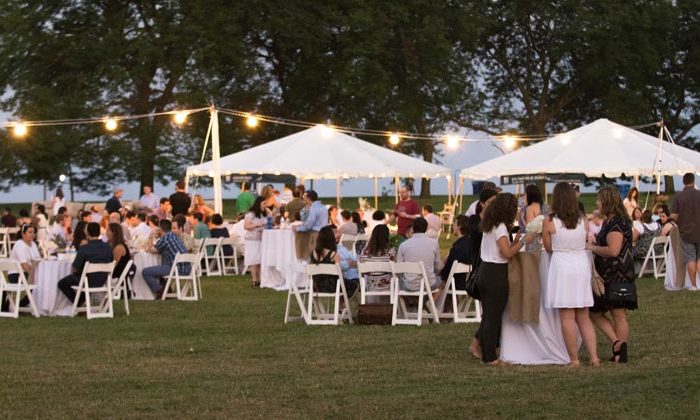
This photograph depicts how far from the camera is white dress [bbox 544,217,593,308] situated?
11.6 meters

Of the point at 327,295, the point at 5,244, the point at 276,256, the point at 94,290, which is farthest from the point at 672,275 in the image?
the point at 5,244

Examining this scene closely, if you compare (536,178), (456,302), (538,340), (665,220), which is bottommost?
(538,340)

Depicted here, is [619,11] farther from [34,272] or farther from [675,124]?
[34,272]

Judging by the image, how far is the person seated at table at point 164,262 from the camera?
20156 mm

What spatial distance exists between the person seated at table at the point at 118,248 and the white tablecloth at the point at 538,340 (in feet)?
25.2

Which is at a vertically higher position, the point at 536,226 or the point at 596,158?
the point at 596,158

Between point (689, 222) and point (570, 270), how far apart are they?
8.20 meters

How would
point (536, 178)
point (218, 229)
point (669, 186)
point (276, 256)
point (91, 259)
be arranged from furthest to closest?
point (669, 186) → point (536, 178) → point (218, 229) → point (276, 256) → point (91, 259)

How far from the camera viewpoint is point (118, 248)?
61.3ft

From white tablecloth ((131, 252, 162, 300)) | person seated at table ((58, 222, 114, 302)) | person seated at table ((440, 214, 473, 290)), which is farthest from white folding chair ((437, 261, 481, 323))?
white tablecloth ((131, 252, 162, 300))

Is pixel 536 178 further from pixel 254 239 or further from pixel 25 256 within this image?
pixel 25 256

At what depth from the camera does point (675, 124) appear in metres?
58.8

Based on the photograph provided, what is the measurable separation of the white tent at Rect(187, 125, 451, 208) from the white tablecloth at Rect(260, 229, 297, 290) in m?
4.91

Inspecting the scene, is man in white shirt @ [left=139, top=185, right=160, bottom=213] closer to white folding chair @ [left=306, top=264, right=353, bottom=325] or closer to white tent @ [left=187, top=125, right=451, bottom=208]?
white tent @ [left=187, top=125, right=451, bottom=208]
